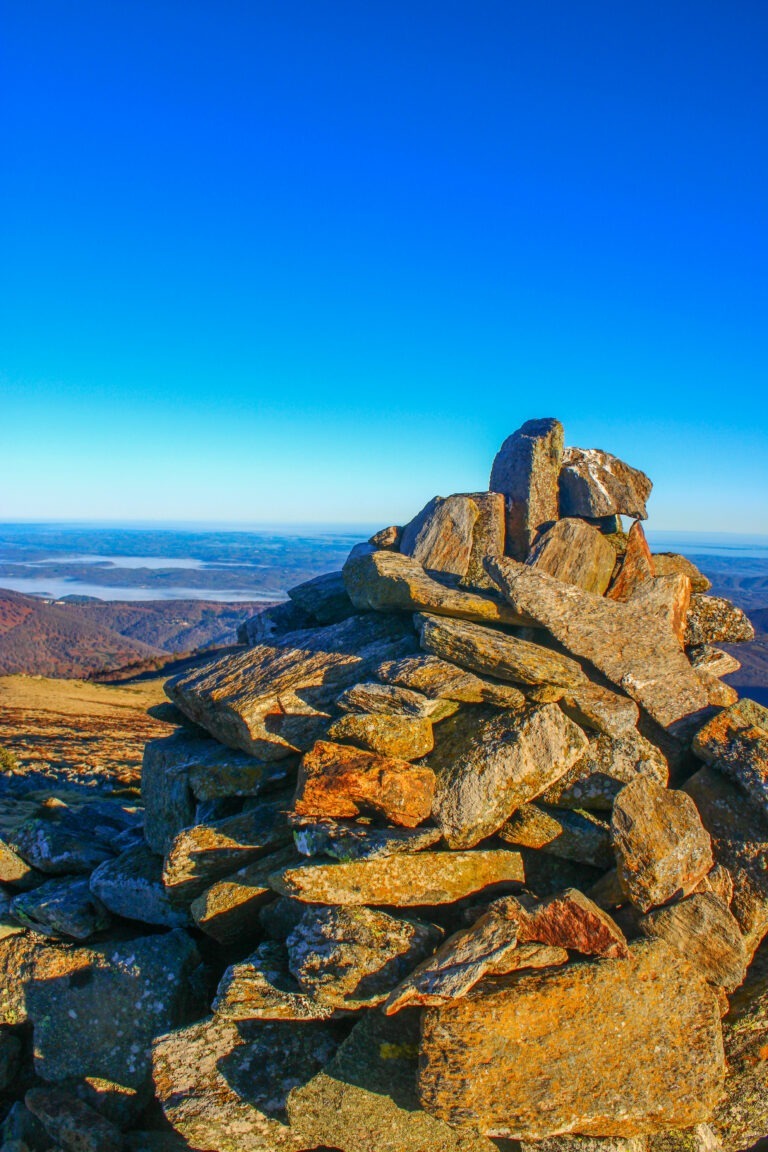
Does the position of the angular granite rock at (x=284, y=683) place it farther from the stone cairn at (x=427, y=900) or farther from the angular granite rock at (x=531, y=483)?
the angular granite rock at (x=531, y=483)

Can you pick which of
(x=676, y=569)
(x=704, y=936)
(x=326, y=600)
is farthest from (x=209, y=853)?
(x=676, y=569)

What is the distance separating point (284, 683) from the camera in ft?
36.3

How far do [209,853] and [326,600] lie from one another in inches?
229

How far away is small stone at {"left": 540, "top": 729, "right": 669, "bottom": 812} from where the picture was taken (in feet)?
31.7

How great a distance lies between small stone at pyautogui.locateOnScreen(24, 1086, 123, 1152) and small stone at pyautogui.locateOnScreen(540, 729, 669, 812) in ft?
20.1

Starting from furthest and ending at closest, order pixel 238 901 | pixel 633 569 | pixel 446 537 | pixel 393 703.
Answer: pixel 446 537 < pixel 633 569 < pixel 393 703 < pixel 238 901

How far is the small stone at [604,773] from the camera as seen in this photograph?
9.65 m

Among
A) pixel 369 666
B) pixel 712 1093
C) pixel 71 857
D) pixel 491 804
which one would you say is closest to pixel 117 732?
pixel 71 857

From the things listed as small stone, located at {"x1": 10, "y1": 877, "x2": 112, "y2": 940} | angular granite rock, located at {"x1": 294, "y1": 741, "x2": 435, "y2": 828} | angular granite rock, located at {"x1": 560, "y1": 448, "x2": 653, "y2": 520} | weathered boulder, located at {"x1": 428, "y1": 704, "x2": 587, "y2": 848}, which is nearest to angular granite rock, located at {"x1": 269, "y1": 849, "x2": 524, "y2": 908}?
weathered boulder, located at {"x1": 428, "y1": 704, "x2": 587, "y2": 848}

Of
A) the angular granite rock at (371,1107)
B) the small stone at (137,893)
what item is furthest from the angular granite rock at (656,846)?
the small stone at (137,893)

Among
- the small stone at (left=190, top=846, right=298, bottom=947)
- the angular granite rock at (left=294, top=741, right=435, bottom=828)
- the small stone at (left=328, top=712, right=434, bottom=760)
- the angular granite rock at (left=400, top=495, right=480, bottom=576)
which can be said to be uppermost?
the angular granite rock at (left=400, top=495, right=480, bottom=576)

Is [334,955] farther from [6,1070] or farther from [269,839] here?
[6,1070]

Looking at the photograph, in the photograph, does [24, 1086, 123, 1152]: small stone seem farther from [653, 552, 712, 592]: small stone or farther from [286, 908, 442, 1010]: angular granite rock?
[653, 552, 712, 592]: small stone

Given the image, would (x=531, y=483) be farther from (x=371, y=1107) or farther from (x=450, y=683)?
(x=371, y=1107)
